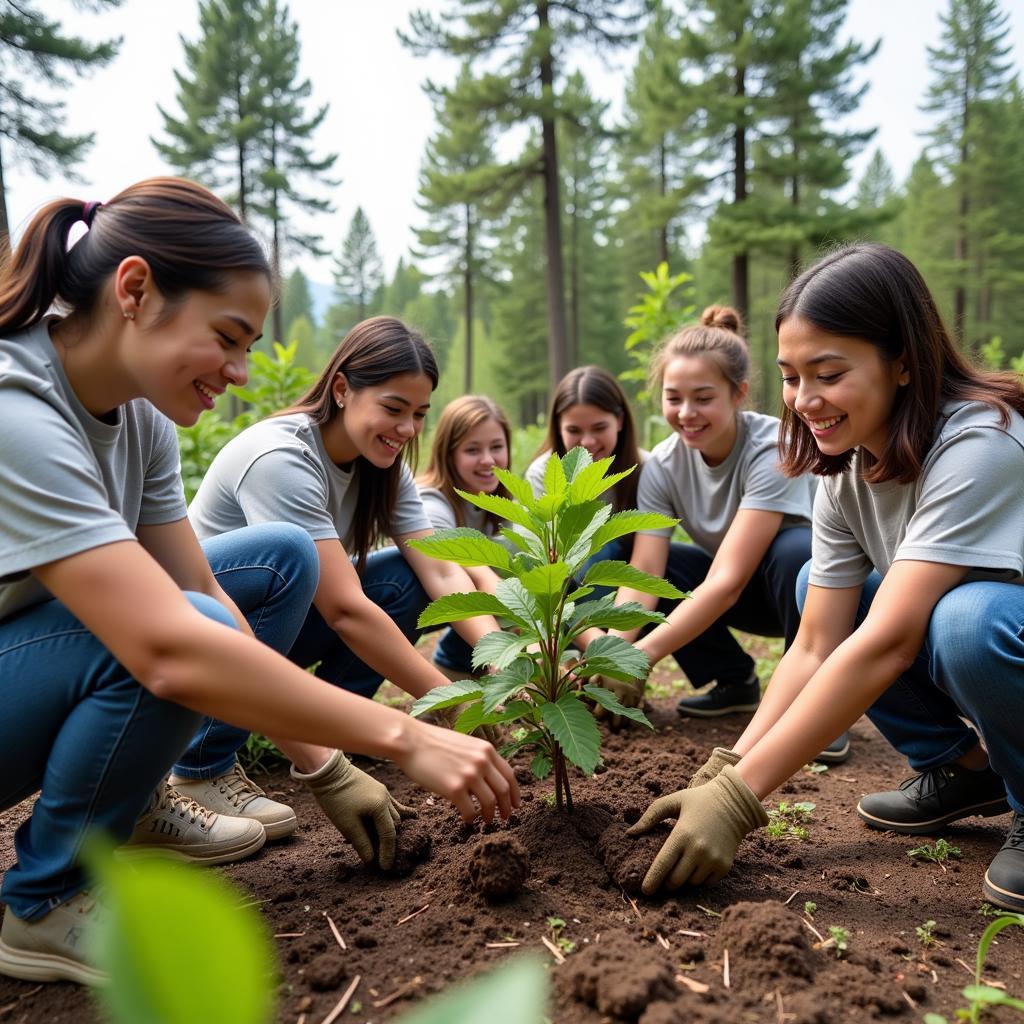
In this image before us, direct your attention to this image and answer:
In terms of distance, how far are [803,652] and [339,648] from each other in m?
1.60

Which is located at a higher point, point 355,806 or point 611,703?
point 611,703

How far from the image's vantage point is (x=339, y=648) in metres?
2.94

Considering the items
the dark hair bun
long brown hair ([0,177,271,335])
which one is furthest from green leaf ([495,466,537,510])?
the dark hair bun

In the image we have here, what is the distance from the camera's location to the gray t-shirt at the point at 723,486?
10.4 ft

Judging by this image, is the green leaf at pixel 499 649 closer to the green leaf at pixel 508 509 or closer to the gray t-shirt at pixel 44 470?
the green leaf at pixel 508 509

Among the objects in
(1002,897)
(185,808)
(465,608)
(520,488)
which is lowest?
(1002,897)

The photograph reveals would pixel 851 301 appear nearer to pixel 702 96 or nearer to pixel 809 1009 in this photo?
pixel 809 1009

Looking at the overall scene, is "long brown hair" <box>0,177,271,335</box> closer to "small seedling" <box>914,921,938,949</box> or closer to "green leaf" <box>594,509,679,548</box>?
"green leaf" <box>594,509,679,548</box>

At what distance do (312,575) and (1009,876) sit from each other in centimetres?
189

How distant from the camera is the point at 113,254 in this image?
5.14 feet

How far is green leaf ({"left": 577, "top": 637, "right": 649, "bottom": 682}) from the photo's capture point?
5.85ft

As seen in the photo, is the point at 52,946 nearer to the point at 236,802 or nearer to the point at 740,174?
the point at 236,802

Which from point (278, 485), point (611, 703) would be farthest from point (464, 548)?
point (278, 485)

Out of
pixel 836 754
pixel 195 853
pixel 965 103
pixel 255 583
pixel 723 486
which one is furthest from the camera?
pixel 965 103
